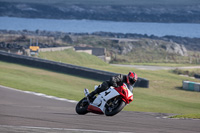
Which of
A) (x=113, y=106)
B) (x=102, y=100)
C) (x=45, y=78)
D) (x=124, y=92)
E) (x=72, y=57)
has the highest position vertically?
(x=124, y=92)

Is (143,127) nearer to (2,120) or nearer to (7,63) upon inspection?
(2,120)

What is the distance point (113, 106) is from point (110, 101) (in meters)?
0.17

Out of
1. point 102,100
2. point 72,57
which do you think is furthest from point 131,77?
point 72,57

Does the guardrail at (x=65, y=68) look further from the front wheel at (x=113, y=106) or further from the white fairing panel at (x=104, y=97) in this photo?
the front wheel at (x=113, y=106)

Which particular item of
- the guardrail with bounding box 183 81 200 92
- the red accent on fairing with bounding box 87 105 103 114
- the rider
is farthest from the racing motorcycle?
the guardrail with bounding box 183 81 200 92

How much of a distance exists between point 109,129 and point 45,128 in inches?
59.8

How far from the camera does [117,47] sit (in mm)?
95250

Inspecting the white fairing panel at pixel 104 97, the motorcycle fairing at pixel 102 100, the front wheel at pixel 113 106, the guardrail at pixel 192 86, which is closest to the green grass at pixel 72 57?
the guardrail at pixel 192 86

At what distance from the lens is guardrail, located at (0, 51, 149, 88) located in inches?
1245

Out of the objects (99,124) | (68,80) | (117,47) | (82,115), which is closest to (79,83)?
→ (68,80)

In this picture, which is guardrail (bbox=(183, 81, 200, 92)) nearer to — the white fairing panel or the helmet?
the white fairing panel

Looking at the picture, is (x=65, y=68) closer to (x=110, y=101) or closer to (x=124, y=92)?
(x=110, y=101)

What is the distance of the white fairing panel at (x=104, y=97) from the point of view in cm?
1073

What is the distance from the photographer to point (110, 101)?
1097 centimetres
